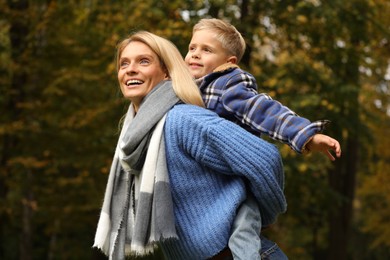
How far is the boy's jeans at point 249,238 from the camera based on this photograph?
2.73 metres

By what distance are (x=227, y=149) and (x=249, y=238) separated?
0.38m

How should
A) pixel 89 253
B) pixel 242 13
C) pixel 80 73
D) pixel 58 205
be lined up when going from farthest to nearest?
1. pixel 89 253
2. pixel 58 205
3. pixel 80 73
4. pixel 242 13

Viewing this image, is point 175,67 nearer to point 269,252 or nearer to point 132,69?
point 132,69

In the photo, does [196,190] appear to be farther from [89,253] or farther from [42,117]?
[89,253]

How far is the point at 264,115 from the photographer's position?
9.45ft

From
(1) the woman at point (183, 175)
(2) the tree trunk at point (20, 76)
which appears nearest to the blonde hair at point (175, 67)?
(1) the woman at point (183, 175)

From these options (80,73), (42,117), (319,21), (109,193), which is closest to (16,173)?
(42,117)

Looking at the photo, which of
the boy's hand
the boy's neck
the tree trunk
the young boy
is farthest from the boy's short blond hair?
the tree trunk

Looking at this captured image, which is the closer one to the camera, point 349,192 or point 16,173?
point 16,173

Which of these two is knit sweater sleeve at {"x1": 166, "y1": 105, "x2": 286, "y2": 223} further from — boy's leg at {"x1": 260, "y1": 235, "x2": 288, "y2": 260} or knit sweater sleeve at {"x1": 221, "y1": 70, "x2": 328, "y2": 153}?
boy's leg at {"x1": 260, "y1": 235, "x2": 288, "y2": 260}

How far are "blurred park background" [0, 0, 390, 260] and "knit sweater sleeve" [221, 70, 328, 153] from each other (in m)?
5.49

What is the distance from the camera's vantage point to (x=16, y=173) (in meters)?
11.8

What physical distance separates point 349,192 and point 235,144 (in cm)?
1304

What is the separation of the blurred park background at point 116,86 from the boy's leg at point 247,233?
5545mm
